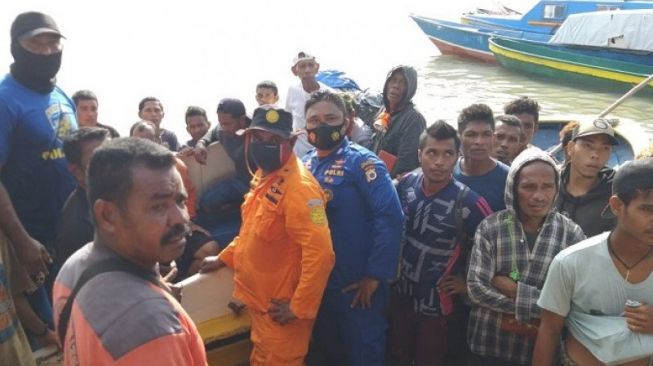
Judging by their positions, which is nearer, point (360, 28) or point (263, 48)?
point (263, 48)

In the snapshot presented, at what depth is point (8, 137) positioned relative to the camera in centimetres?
309

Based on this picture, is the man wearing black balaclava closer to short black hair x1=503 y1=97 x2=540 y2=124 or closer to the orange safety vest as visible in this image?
the orange safety vest

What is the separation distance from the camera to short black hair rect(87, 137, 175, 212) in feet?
4.65

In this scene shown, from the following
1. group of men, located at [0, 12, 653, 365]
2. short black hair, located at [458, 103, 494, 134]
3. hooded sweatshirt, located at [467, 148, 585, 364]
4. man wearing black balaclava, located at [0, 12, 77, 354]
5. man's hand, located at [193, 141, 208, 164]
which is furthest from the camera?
man's hand, located at [193, 141, 208, 164]

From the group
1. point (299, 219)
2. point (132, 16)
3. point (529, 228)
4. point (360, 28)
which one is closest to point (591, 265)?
point (529, 228)

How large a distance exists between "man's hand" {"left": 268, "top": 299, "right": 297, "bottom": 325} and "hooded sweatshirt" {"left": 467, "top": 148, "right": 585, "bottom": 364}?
0.89m

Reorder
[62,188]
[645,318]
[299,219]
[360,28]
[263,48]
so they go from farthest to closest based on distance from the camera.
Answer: [360,28], [263,48], [62,188], [299,219], [645,318]

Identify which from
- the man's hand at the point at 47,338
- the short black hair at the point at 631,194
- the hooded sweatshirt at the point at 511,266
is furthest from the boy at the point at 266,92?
the short black hair at the point at 631,194

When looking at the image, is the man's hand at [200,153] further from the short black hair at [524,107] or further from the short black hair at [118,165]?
the short black hair at [118,165]

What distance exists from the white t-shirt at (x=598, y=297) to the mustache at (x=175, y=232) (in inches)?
57.6

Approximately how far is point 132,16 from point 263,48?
733 inches

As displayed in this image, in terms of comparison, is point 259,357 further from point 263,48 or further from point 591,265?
point 263,48

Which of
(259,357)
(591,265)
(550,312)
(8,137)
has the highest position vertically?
(8,137)


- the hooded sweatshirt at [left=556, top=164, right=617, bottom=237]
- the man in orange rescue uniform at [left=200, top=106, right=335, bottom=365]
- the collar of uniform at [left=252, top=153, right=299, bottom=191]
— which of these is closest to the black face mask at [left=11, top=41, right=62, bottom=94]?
the man in orange rescue uniform at [left=200, top=106, right=335, bottom=365]
